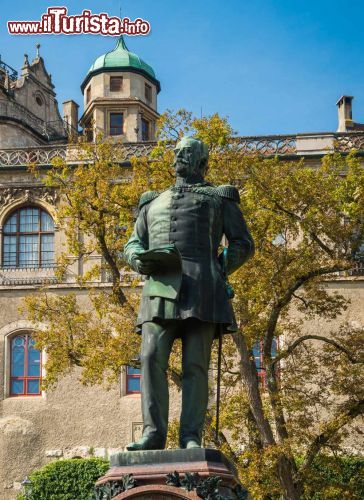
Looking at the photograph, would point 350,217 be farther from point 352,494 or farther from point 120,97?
point 120,97

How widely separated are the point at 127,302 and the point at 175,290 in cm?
1516

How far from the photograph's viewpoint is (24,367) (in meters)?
34.3

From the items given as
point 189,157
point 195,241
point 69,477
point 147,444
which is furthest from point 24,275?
point 147,444

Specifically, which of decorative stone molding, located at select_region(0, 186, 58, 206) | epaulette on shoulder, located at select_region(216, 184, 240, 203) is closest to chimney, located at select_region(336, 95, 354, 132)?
decorative stone molding, located at select_region(0, 186, 58, 206)

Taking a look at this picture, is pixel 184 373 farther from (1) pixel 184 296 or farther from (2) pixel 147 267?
(2) pixel 147 267

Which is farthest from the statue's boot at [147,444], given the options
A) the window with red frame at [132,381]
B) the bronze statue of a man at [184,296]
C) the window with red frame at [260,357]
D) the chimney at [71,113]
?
the chimney at [71,113]

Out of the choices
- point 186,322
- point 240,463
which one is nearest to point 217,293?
point 186,322

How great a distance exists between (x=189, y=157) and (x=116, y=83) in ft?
127

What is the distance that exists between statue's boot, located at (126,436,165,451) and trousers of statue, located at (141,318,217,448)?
49 mm

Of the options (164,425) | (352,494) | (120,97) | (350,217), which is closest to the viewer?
(164,425)

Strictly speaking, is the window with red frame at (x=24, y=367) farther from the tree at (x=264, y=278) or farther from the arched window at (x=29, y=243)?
the tree at (x=264, y=278)

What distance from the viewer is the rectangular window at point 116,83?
4625 cm

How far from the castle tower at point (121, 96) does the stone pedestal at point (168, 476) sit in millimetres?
37716

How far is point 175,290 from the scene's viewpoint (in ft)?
25.2
